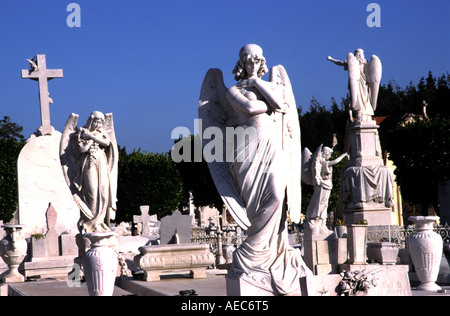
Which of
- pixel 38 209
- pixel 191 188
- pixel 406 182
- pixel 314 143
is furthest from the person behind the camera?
pixel 314 143

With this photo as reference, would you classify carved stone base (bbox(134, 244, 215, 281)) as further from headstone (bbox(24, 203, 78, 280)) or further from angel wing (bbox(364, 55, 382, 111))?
angel wing (bbox(364, 55, 382, 111))

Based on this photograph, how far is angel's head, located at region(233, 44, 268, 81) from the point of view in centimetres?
778

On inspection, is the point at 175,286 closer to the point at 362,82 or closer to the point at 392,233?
the point at 392,233

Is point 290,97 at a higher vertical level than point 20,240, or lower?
higher

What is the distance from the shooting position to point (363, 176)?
17500 mm

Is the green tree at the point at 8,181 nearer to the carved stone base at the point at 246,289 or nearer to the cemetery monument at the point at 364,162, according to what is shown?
the cemetery monument at the point at 364,162

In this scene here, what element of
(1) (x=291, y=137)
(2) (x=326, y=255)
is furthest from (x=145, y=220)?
(1) (x=291, y=137)

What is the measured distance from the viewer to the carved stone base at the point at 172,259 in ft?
34.6

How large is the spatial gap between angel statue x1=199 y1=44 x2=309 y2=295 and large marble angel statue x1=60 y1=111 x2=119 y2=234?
4486 mm

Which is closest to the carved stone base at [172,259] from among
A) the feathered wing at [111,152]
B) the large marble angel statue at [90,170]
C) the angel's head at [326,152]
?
the large marble angel statue at [90,170]

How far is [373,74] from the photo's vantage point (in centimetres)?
1823
